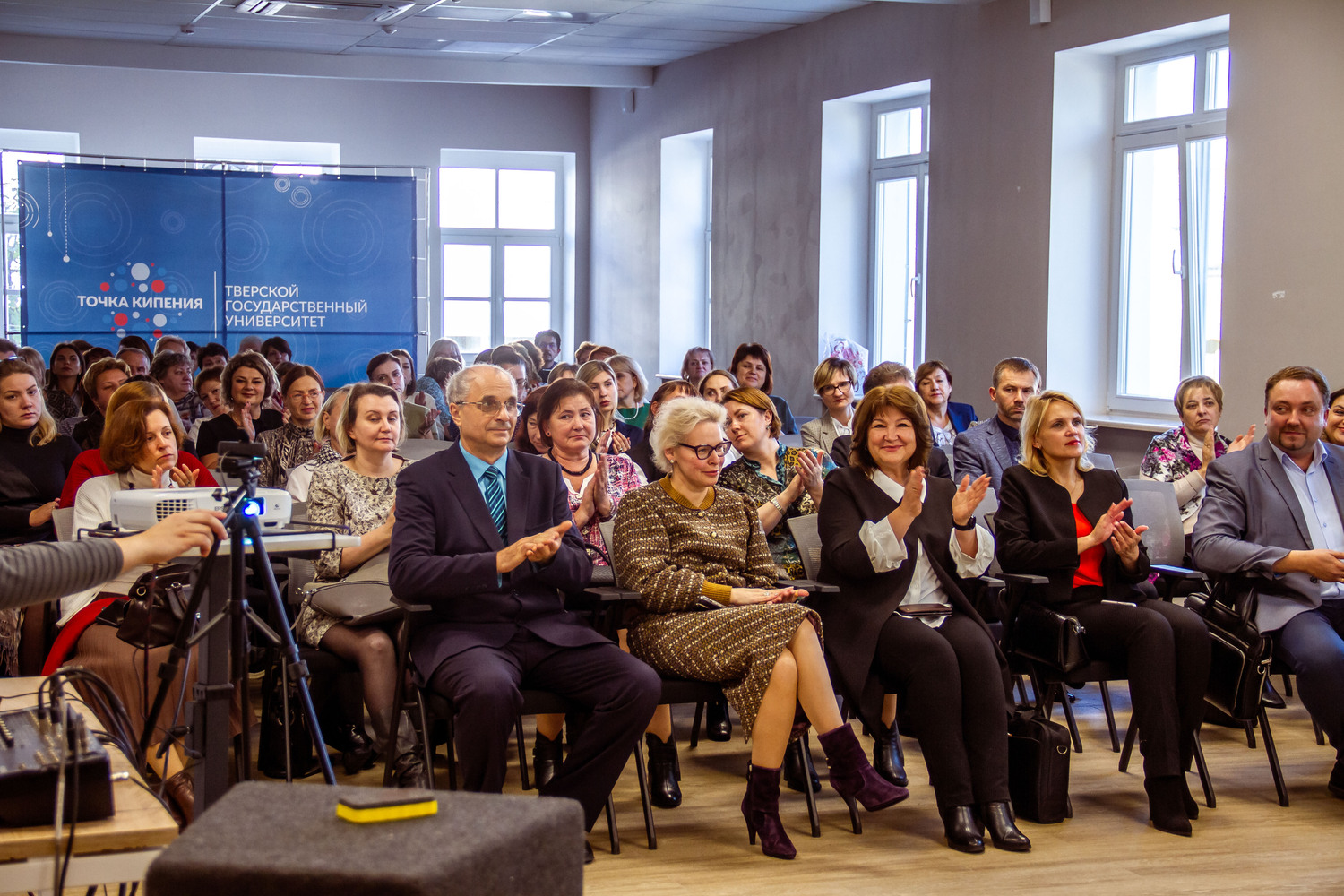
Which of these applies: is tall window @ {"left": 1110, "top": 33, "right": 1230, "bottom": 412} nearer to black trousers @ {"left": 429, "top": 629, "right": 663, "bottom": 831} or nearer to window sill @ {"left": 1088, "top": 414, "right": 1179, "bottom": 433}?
window sill @ {"left": 1088, "top": 414, "right": 1179, "bottom": 433}

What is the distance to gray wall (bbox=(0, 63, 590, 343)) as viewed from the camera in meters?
12.2

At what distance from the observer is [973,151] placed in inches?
315

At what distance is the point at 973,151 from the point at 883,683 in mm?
5135

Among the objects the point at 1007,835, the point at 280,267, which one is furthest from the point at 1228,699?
the point at 280,267

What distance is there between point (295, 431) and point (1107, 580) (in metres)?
3.36

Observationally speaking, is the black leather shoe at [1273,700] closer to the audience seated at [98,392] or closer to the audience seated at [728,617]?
the audience seated at [728,617]

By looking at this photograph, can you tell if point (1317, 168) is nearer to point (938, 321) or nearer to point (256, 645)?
point (938, 321)

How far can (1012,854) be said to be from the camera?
3430 millimetres

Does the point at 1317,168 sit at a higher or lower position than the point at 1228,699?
higher

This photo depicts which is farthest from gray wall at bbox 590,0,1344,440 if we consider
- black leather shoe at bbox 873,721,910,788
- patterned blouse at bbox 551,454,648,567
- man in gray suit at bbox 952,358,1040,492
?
patterned blouse at bbox 551,454,648,567

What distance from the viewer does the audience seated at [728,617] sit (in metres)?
3.46

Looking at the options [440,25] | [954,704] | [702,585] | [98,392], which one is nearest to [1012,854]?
[954,704]

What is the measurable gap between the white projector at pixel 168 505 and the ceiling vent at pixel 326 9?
7.32 metres

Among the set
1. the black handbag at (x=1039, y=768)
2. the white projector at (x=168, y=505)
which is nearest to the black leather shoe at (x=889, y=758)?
the black handbag at (x=1039, y=768)
